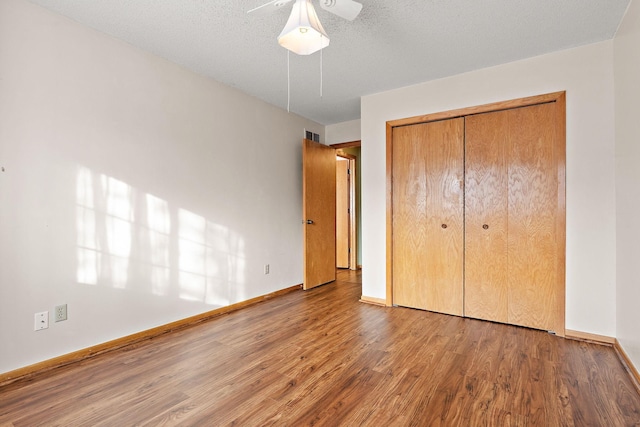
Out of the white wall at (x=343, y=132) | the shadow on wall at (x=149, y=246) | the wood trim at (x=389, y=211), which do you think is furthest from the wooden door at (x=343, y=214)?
the shadow on wall at (x=149, y=246)

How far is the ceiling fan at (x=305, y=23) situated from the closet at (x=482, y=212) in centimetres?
175

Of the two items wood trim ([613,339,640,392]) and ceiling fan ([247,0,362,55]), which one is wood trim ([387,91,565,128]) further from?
wood trim ([613,339,640,392])

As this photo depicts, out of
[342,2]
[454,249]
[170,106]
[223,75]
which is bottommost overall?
[454,249]

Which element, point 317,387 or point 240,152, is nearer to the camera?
point 317,387

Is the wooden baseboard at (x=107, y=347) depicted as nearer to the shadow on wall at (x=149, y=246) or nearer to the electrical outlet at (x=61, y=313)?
the shadow on wall at (x=149, y=246)

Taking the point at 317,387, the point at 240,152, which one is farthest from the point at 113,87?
the point at 317,387

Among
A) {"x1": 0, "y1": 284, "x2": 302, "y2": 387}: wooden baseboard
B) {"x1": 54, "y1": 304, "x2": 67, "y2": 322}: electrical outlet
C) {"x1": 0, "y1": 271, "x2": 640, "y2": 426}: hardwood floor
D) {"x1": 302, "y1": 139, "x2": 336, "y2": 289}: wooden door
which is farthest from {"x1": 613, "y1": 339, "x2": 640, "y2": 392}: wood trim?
{"x1": 54, "y1": 304, "x2": 67, "y2": 322}: electrical outlet

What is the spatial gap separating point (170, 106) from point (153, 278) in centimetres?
154

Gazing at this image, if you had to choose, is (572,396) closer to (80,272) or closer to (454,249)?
(454,249)

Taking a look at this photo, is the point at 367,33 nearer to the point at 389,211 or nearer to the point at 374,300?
the point at 389,211

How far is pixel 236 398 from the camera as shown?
1695 millimetres

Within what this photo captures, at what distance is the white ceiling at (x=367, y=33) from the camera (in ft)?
6.70

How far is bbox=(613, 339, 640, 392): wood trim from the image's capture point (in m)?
1.82

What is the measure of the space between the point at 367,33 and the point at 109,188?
2303 millimetres
